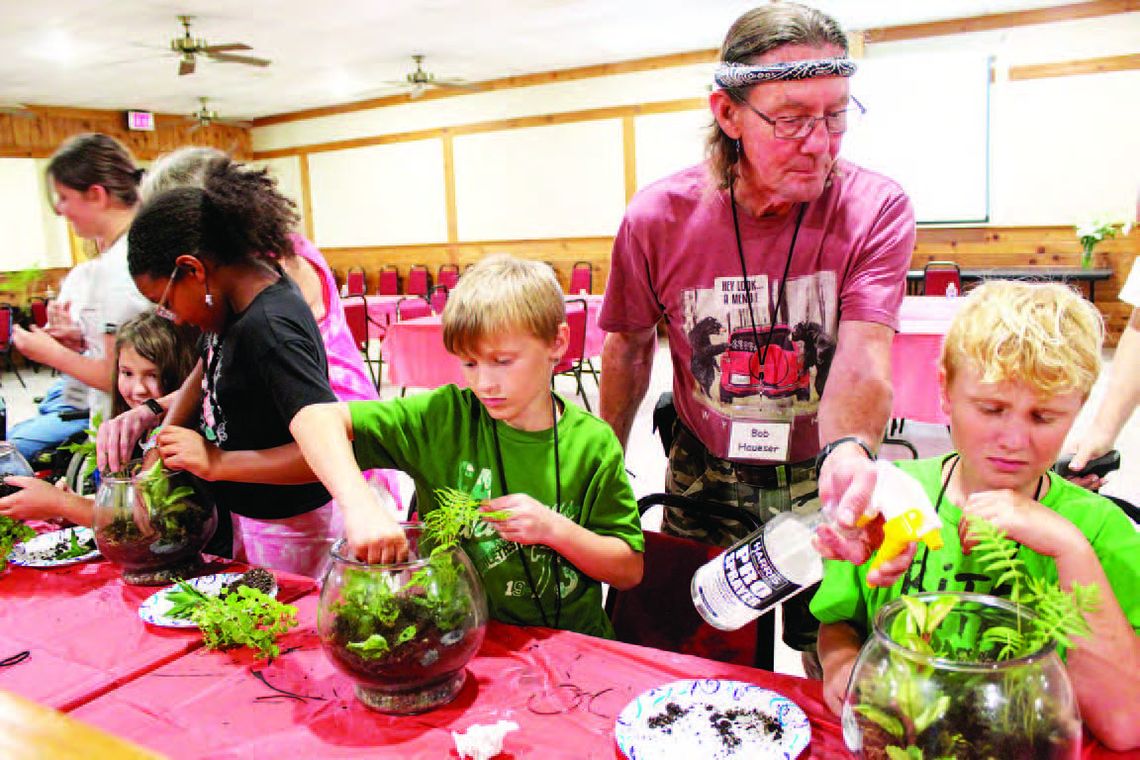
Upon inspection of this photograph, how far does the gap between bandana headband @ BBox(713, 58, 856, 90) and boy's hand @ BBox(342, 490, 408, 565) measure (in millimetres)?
1004

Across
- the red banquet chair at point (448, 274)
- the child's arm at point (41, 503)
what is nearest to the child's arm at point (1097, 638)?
the child's arm at point (41, 503)

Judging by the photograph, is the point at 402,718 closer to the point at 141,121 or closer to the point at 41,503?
the point at 41,503

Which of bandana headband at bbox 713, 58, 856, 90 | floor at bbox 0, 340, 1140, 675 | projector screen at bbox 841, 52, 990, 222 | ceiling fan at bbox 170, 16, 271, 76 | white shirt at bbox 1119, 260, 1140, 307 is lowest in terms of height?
floor at bbox 0, 340, 1140, 675

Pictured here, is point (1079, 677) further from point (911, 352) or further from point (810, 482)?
point (911, 352)

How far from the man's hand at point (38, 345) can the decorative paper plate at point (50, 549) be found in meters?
0.84

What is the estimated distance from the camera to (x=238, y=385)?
1.81m

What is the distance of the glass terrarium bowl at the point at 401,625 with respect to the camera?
109 centimetres

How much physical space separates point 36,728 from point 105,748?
84 mm

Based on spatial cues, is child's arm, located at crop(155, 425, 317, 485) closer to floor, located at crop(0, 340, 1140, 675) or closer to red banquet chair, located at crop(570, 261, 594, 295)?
floor, located at crop(0, 340, 1140, 675)

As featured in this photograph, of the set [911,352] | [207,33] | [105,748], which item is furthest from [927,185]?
[105,748]

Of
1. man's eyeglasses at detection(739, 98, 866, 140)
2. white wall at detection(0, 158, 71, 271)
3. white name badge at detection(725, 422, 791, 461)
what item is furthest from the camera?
white wall at detection(0, 158, 71, 271)

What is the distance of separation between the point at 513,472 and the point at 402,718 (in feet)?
1.74

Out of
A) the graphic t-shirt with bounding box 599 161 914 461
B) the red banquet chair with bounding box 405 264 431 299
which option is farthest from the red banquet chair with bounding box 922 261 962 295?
the red banquet chair with bounding box 405 264 431 299

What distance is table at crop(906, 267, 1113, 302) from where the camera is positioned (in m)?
7.92
